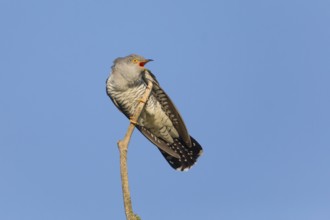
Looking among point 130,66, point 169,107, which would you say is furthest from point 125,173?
point 169,107

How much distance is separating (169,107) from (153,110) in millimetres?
193

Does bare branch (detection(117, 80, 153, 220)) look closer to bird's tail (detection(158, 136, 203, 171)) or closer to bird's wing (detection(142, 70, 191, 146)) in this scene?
bird's wing (detection(142, 70, 191, 146))

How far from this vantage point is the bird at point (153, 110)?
253 inches

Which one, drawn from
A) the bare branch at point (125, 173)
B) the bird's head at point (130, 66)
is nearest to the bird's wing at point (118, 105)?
the bird's head at point (130, 66)

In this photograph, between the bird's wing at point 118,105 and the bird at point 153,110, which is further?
the bird's wing at point 118,105

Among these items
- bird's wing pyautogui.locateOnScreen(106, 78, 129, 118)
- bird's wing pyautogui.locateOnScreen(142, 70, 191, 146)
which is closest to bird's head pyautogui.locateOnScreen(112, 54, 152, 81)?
bird's wing pyautogui.locateOnScreen(142, 70, 191, 146)

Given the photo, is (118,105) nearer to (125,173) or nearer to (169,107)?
(169,107)

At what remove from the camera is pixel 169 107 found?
6625 millimetres

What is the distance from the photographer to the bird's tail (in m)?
6.94

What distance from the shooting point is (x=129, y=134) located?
399cm

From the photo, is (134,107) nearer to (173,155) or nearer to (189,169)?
(173,155)

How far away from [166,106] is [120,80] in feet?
2.11

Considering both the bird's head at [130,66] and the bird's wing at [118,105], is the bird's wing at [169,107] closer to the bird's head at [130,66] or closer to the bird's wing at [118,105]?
the bird's head at [130,66]

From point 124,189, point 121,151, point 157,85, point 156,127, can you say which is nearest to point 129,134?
point 121,151
